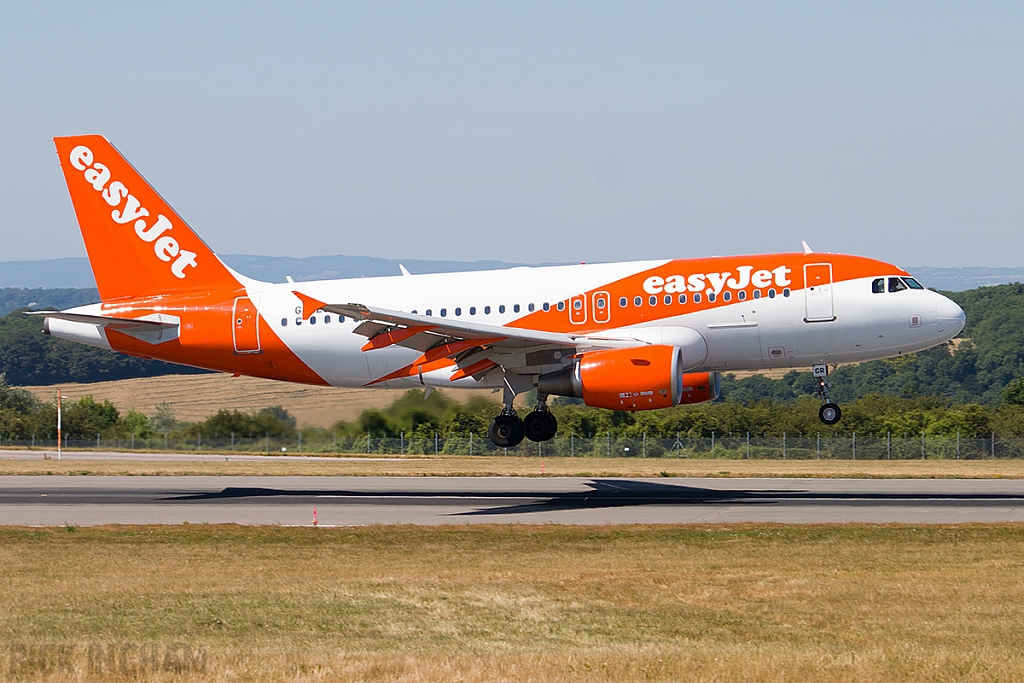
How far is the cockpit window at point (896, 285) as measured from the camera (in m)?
34.5

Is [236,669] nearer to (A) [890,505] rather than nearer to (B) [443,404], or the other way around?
(A) [890,505]

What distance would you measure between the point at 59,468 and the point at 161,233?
1974 centimetres

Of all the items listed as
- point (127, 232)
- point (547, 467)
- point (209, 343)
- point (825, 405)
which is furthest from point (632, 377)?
point (547, 467)

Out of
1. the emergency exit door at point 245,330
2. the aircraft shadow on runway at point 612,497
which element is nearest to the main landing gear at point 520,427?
the aircraft shadow on runway at point 612,497

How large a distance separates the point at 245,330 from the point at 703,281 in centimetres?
1477

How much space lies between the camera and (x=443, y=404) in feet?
147

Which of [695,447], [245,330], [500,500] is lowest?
[500,500]

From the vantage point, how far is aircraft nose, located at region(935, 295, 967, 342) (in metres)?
34.3

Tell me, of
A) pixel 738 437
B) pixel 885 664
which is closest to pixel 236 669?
pixel 885 664

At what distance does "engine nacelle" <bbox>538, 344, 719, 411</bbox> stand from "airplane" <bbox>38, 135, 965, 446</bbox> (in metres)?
0.04

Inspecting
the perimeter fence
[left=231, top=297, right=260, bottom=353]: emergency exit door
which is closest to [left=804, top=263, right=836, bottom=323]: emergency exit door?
[left=231, top=297, right=260, bottom=353]: emergency exit door

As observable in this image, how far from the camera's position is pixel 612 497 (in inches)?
1468

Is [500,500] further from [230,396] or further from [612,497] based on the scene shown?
[230,396]

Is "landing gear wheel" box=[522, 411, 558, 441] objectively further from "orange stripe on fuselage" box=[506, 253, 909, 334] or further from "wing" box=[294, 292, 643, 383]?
"orange stripe on fuselage" box=[506, 253, 909, 334]
